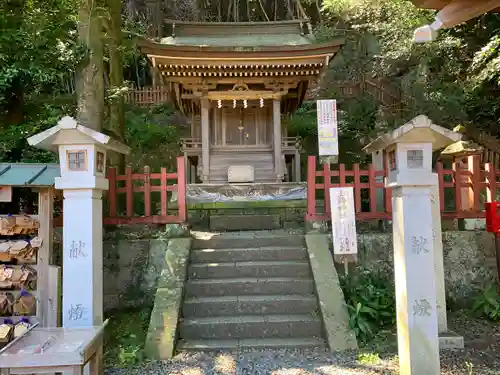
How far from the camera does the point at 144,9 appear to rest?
79.7 feet

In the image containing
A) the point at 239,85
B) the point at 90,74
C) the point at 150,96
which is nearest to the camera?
the point at 90,74

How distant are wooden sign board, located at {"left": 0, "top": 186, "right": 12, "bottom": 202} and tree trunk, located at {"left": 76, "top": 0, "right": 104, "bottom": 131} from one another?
81.6 inches

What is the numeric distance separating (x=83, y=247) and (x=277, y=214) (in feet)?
16.9

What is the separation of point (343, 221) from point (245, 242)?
1.65 meters

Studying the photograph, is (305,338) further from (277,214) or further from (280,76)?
(280,76)

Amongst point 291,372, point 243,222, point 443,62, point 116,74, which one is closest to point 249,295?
point 291,372

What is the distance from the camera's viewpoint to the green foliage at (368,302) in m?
5.26

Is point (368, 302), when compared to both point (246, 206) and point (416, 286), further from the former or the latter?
point (246, 206)

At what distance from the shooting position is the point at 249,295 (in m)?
5.86

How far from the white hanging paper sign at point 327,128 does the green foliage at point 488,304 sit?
13.0 feet

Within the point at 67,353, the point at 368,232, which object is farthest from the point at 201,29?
the point at 67,353

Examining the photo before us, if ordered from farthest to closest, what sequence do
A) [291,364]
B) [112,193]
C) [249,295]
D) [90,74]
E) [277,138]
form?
[277,138], [90,74], [112,193], [249,295], [291,364]

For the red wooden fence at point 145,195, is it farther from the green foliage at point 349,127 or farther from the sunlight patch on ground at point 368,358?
the green foliage at point 349,127

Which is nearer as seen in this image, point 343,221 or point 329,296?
point 329,296
